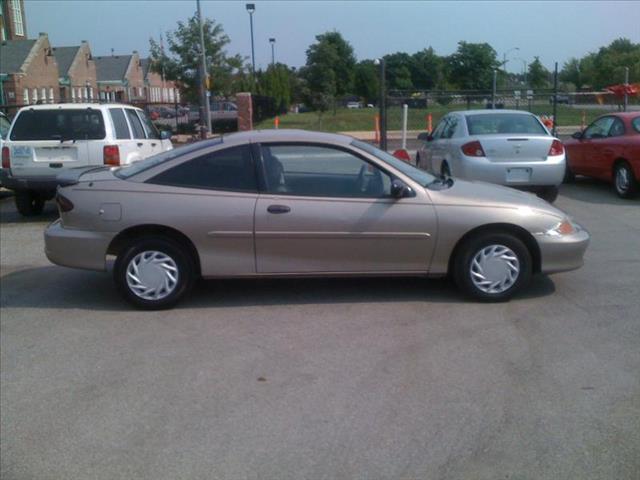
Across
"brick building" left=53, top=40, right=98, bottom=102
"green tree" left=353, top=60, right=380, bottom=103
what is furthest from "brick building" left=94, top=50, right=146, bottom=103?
"green tree" left=353, top=60, right=380, bottom=103

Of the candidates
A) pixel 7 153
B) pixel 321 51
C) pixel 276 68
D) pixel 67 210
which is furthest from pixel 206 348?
pixel 276 68

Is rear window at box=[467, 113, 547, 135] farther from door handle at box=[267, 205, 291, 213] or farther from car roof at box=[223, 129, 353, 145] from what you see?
door handle at box=[267, 205, 291, 213]

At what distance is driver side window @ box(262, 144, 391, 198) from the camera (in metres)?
6.71

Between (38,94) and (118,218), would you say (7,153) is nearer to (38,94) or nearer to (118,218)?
(118,218)

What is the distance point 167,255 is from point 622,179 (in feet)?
28.4

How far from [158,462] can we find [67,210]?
133 inches

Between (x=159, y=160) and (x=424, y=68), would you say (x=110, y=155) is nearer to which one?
(x=159, y=160)

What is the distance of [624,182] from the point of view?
1253cm

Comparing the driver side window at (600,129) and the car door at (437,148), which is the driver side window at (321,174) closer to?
the car door at (437,148)

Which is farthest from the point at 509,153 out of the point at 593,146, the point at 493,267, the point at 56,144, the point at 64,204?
the point at 64,204

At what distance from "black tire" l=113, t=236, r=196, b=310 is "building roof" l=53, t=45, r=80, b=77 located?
192ft

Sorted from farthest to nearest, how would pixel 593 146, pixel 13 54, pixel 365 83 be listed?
1. pixel 365 83
2. pixel 13 54
3. pixel 593 146

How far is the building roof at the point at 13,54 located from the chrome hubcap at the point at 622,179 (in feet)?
137

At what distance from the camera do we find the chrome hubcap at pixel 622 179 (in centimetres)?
1245
